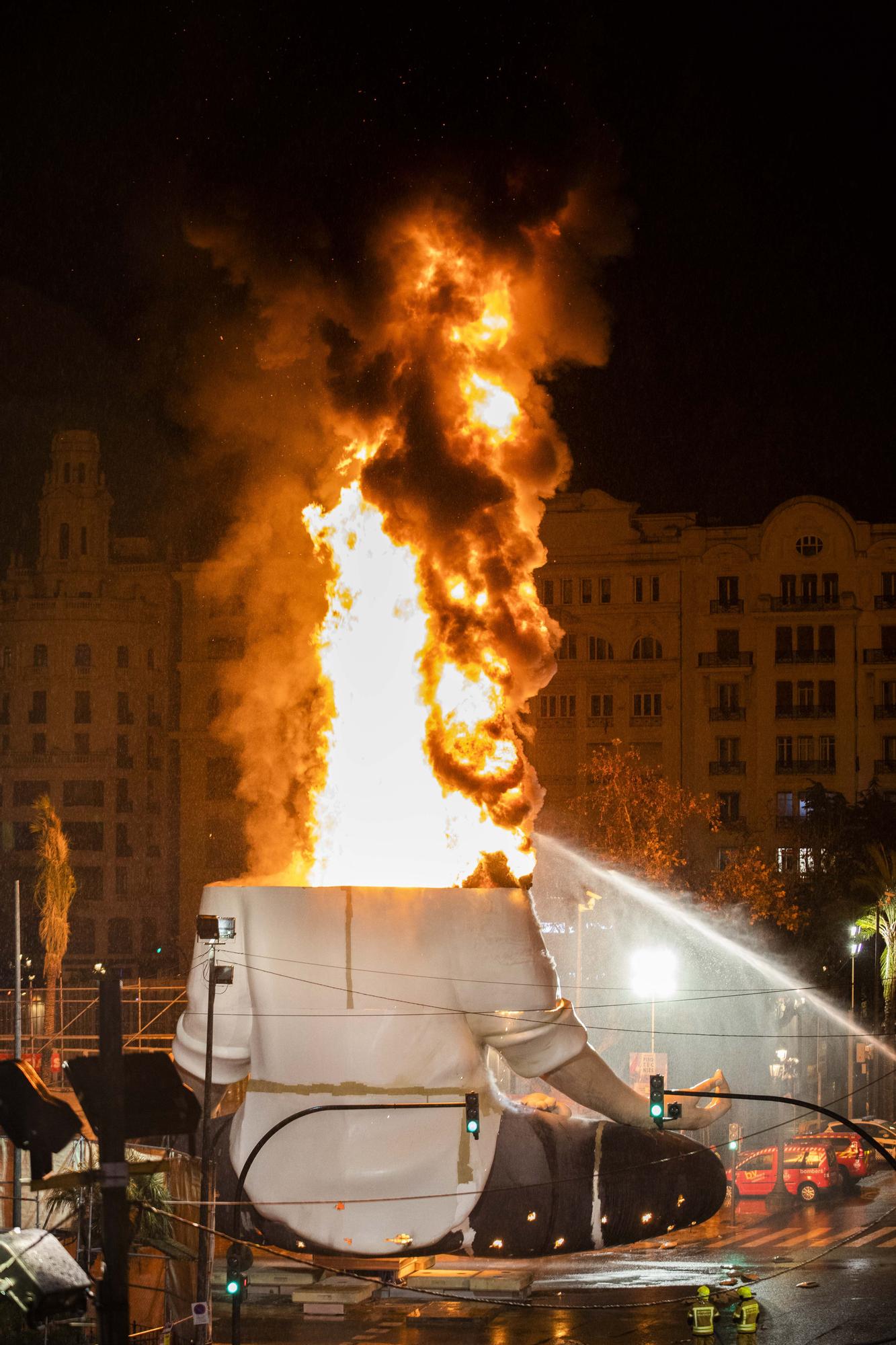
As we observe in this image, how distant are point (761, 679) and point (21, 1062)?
67.2 metres

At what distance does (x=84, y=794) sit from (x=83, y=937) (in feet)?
22.9

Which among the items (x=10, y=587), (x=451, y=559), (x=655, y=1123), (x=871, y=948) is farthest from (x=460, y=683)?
(x=10, y=587)

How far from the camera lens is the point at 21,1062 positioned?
11562 millimetres

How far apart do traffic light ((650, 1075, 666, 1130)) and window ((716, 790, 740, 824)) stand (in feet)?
165

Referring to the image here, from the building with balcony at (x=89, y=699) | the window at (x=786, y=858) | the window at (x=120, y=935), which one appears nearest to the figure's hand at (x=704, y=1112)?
the window at (x=786, y=858)

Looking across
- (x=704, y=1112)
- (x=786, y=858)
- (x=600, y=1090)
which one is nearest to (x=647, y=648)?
(x=786, y=858)

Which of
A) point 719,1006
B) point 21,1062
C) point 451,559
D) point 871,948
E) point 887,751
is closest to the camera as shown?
point 21,1062

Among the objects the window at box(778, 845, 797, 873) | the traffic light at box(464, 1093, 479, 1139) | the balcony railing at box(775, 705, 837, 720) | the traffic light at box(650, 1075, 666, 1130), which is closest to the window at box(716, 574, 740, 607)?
the balcony railing at box(775, 705, 837, 720)

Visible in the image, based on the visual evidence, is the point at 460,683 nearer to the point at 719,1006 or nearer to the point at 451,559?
the point at 451,559

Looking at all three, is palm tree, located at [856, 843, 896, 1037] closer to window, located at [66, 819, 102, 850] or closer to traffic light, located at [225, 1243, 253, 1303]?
traffic light, located at [225, 1243, 253, 1303]

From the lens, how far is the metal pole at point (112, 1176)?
9.90 meters

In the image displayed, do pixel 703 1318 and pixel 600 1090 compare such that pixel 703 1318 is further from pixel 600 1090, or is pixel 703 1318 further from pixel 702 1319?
pixel 600 1090

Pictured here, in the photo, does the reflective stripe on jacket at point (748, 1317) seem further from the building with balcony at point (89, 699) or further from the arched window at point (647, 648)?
the building with balcony at point (89, 699)

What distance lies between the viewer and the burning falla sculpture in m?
25.5
